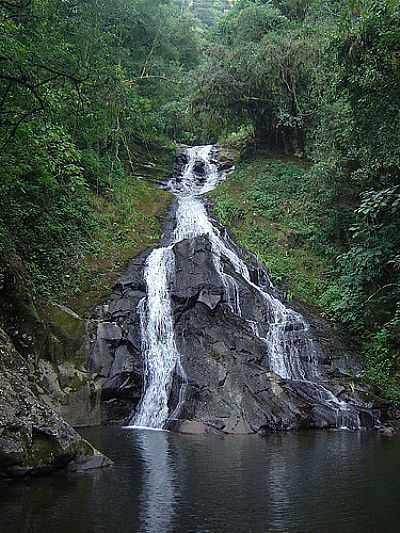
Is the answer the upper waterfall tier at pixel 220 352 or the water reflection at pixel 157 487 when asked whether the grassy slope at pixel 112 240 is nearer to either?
the upper waterfall tier at pixel 220 352

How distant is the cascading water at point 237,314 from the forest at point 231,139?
5.54 feet

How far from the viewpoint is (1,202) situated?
13.9m

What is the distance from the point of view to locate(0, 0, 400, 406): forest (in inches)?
395

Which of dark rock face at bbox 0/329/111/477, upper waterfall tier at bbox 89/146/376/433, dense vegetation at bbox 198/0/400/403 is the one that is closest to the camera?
dark rock face at bbox 0/329/111/477

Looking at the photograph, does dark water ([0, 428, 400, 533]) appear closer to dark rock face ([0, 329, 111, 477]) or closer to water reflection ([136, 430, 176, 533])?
water reflection ([136, 430, 176, 533])

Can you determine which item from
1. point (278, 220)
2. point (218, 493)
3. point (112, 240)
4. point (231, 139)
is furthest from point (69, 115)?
point (231, 139)

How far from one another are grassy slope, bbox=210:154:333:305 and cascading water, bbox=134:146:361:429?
5.49 ft

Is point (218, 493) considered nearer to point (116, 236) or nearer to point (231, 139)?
point (116, 236)

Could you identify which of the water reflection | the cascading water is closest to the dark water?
the water reflection

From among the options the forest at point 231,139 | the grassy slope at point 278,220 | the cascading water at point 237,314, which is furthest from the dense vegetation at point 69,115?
the grassy slope at point 278,220

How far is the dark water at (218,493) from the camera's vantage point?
5883 millimetres

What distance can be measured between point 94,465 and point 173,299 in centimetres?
797

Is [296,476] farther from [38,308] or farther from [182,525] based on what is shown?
[38,308]

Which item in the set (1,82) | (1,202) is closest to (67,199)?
(1,202)
